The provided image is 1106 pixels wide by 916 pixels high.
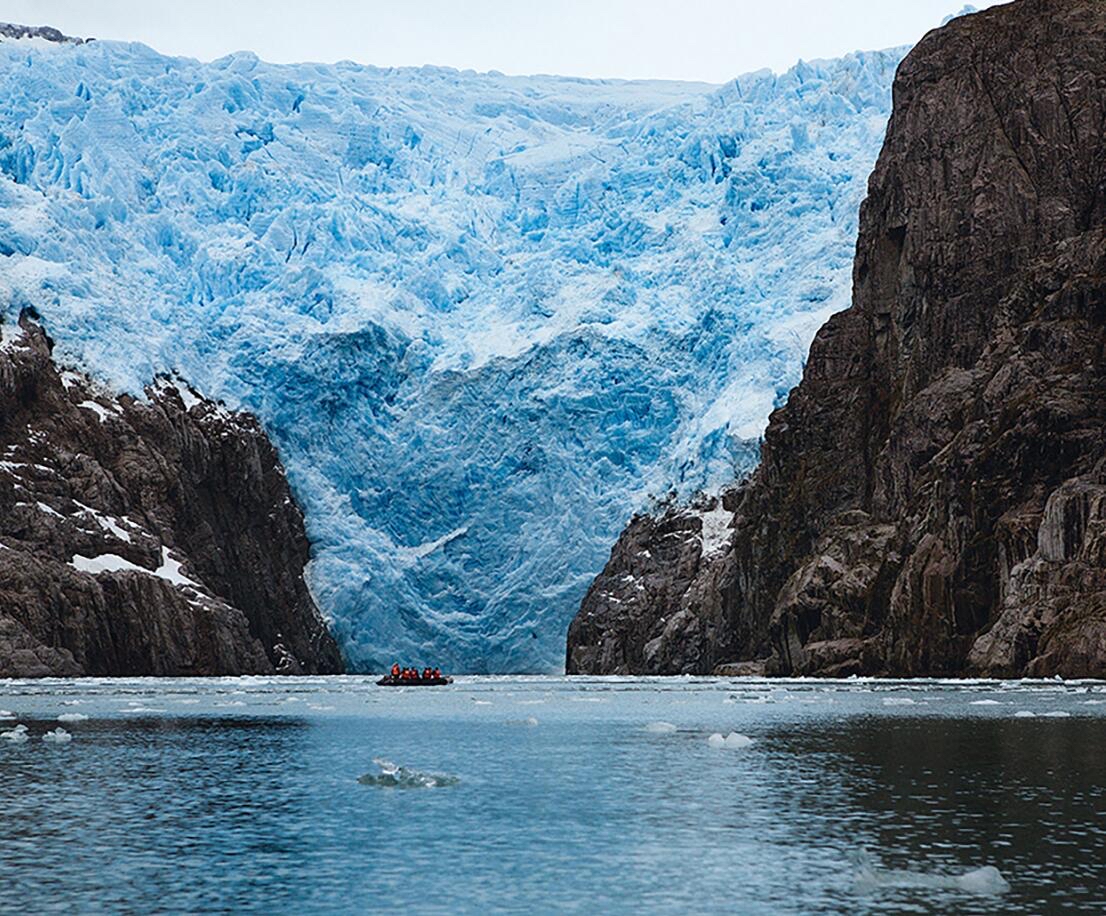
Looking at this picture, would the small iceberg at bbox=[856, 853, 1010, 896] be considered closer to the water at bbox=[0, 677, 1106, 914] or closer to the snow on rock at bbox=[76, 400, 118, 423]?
the water at bbox=[0, 677, 1106, 914]

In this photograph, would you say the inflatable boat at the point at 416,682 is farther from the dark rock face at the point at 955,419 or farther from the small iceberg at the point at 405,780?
the small iceberg at the point at 405,780

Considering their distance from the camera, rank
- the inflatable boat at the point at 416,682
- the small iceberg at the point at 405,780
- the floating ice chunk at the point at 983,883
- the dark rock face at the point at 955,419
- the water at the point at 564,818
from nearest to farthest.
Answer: the floating ice chunk at the point at 983,883, the water at the point at 564,818, the small iceberg at the point at 405,780, the dark rock face at the point at 955,419, the inflatable boat at the point at 416,682

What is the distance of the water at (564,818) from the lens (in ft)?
58.3

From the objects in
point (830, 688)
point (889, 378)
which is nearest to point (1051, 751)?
point (830, 688)

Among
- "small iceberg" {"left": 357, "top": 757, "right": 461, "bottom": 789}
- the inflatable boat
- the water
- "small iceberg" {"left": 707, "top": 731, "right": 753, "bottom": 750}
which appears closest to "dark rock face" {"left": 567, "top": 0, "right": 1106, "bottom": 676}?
the inflatable boat

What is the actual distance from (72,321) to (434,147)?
47963 millimetres

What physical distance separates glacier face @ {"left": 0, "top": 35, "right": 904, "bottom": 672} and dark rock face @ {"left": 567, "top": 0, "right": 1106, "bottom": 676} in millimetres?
14275

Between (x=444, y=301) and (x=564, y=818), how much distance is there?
14306 centimetres

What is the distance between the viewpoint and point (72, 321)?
142500 mm

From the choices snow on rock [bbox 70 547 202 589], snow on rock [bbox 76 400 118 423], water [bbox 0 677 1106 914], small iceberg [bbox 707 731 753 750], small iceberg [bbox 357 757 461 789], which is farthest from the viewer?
snow on rock [bbox 76 400 118 423]

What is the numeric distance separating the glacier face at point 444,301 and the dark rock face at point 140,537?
351cm

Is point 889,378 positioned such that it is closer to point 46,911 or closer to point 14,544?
point 14,544

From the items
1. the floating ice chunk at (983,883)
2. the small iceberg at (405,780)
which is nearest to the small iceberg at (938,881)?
the floating ice chunk at (983,883)

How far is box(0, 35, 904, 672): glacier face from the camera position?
5974 inches
